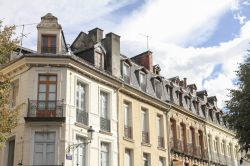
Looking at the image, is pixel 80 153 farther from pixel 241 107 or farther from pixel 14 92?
pixel 241 107

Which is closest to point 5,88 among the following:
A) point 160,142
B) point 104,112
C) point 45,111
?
point 45,111

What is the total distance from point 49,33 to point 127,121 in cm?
730

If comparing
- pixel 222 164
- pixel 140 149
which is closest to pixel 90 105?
pixel 140 149

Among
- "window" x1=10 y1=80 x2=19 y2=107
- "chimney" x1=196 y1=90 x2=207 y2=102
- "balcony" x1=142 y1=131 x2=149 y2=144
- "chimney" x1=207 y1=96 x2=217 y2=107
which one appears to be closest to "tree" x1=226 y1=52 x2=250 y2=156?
"balcony" x1=142 y1=131 x2=149 y2=144

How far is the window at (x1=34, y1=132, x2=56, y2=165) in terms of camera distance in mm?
20438

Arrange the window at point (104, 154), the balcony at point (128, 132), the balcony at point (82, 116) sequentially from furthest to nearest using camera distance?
the balcony at point (128, 132), the window at point (104, 154), the balcony at point (82, 116)

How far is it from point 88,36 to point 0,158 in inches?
384

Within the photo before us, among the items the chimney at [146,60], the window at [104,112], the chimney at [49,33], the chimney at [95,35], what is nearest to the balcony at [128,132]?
the window at [104,112]

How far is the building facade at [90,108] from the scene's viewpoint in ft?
68.2

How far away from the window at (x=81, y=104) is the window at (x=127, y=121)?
12.1 ft

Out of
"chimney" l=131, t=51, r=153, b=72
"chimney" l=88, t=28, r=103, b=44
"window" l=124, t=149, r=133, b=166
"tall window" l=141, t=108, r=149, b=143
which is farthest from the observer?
"chimney" l=131, t=51, r=153, b=72

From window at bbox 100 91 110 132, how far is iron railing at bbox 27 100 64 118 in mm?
3131

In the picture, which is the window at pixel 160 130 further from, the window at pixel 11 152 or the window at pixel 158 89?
the window at pixel 11 152

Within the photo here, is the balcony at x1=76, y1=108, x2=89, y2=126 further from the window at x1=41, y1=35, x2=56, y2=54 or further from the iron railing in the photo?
the window at x1=41, y1=35, x2=56, y2=54
